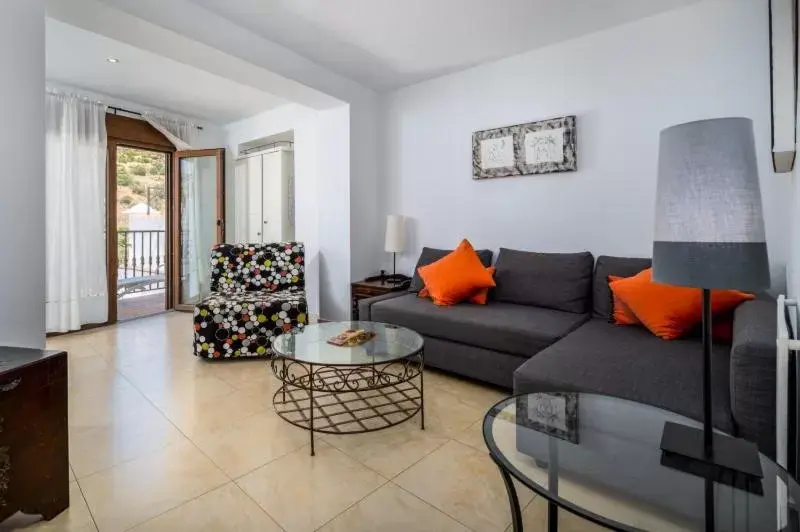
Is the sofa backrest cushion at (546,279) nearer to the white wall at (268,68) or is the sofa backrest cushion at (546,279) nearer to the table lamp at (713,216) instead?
the white wall at (268,68)

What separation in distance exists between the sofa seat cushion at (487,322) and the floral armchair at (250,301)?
2.38 feet

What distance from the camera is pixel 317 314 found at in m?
4.32

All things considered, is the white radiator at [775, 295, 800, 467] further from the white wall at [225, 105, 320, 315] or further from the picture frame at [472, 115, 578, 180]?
the white wall at [225, 105, 320, 315]

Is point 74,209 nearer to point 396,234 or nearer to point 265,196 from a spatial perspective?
point 265,196

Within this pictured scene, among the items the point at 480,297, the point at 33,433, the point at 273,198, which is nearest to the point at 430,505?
the point at 33,433

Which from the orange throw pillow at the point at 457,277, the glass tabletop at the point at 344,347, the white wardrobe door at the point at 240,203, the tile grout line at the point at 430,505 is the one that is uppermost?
the white wardrobe door at the point at 240,203

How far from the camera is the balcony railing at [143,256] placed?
6168 millimetres

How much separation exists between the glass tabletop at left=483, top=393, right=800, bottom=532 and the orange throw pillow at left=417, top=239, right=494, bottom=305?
155cm

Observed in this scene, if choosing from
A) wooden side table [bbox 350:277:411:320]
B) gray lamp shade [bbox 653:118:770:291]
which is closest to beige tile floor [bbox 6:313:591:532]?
gray lamp shade [bbox 653:118:770:291]

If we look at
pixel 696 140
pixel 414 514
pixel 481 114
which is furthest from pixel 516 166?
pixel 414 514

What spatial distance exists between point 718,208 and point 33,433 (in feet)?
6.71

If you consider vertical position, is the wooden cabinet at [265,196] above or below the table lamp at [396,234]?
above

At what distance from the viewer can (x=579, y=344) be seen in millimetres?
1987

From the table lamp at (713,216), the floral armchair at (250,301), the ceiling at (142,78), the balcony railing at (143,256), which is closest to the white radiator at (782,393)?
the table lamp at (713,216)
